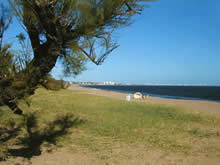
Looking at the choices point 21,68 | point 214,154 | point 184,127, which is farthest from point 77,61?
point 184,127

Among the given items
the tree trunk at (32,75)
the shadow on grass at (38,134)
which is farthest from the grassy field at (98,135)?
the tree trunk at (32,75)

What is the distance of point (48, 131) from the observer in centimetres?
802

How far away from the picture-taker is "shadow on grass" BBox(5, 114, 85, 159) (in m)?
5.51

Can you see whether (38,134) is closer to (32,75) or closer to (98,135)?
(98,135)

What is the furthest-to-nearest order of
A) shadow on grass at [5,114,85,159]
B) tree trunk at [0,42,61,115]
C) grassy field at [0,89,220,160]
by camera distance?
grassy field at [0,89,220,160]
shadow on grass at [5,114,85,159]
tree trunk at [0,42,61,115]

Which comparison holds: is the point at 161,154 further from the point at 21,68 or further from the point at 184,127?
the point at 21,68

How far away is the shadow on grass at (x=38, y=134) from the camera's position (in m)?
5.51

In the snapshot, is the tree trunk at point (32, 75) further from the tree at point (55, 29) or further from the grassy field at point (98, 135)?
the grassy field at point (98, 135)

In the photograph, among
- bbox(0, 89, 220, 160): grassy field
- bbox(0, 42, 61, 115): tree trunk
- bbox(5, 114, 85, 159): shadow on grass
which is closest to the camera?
bbox(0, 42, 61, 115): tree trunk

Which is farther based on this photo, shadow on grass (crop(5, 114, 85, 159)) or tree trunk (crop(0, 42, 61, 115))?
shadow on grass (crop(5, 114, 85, 159))

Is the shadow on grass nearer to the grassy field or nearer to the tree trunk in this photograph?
the grassy field

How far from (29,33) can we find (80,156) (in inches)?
Result: 160

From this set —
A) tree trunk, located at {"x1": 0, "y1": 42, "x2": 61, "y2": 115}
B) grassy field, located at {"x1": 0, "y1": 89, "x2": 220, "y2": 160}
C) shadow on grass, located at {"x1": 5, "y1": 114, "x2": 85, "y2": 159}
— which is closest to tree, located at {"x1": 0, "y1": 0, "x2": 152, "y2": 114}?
tree trunk, located at {"x1": 0, "y1": 42, "x2": 61, "y2": 115}

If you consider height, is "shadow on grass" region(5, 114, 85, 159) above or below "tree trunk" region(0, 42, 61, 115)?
below
